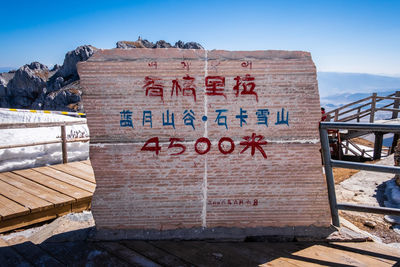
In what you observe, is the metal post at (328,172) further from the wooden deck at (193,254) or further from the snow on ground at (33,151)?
the snow on ground at (33,151)

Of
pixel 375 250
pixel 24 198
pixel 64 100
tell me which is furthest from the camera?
pixel 64 100

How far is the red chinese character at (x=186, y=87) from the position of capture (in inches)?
114

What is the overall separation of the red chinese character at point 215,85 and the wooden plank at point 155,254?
66.7 inches

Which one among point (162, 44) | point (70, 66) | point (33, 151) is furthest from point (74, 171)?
point (162, 44)

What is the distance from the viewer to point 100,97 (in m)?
2.89

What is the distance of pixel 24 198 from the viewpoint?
13.4 ft

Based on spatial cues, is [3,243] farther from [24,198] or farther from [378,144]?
[378,144]

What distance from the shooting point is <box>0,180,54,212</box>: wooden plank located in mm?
3813

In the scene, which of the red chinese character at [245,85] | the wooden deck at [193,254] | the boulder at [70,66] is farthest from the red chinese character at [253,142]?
the boulder at [70,66]

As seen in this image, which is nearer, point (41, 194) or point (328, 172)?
point (328, 172)

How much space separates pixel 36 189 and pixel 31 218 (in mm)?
809

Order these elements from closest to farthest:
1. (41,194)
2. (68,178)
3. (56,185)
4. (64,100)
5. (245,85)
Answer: (245,85) < (41,194) < (56,185) < (68,178) < (64,100)

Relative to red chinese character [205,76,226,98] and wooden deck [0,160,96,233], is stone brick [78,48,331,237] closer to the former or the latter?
red chinese character [205,76,226,98]

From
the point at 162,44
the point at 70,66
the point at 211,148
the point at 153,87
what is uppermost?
the point at 162,44
